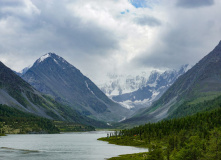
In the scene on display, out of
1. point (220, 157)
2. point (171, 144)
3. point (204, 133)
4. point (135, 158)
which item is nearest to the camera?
point (220, 157)

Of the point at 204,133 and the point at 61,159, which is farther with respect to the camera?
the point at 204,133

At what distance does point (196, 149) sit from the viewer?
3807 inches

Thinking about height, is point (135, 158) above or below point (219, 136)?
below

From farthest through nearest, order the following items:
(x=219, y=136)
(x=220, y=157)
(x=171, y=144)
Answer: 1. (x=171, y=144)
2. (x=219, y=136)
3. (x=220, y=157)

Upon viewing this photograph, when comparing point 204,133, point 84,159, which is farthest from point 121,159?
point 204,133

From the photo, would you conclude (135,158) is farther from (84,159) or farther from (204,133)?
(204,133)

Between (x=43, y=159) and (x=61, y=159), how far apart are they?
7.70 m

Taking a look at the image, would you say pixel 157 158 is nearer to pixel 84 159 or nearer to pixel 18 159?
pixel 84 159

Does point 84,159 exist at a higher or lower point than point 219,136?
lower

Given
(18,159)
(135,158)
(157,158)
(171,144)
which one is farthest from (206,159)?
(18,159)

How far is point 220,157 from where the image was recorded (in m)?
94.8

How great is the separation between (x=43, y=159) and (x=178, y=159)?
6213 cm

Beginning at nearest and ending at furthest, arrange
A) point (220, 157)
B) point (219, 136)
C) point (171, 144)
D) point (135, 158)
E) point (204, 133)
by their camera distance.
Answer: point (220, 157)
point (219, 136)
point (135, 158)
point (171, 144)
point (204, 133)

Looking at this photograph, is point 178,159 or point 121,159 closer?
point 178,159
